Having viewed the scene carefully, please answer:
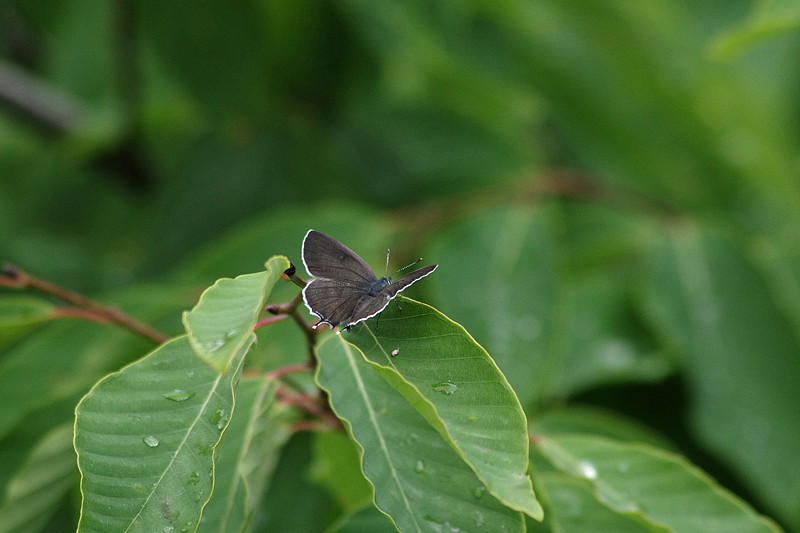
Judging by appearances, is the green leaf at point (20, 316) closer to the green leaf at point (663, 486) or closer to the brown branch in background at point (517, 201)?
the green leaf at point (663, 486)

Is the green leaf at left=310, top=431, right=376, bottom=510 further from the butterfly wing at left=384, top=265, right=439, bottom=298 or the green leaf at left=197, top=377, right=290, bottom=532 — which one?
the butterfly wing at left=384, top=265, right=439, bottom=298

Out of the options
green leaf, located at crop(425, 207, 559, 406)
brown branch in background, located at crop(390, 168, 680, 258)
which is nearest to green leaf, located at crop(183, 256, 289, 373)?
green leaf, located at crop(425, 207, 559, 406)

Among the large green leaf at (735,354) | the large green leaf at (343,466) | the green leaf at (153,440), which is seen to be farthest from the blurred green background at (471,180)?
the green leaf at (153,440)

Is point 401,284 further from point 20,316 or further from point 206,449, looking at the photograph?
point 20,316

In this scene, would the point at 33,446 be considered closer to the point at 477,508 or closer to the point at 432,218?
the point at 477,508

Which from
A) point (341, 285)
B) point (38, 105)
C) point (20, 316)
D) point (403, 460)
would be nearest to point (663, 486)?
point (403, 460)
